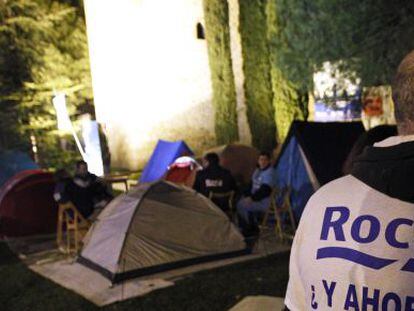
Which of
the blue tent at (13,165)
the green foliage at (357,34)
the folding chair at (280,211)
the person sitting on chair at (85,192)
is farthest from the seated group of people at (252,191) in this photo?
the blue tent at (13,165)

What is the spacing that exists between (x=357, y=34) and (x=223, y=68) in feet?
24.4

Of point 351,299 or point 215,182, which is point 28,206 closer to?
point 215,182

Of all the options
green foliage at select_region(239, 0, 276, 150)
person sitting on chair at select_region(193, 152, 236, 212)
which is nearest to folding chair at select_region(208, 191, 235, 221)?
person sitting on chair at select_region(193, 152, 236, 212)

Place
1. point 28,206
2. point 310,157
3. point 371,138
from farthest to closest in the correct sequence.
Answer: point 28,206 → point 310,157 → point 371,138

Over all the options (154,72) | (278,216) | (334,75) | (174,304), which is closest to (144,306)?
(174,304)

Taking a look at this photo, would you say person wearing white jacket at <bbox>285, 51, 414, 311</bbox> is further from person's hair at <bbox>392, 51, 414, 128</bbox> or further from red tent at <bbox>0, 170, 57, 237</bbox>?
red tent at <bbox>0, 170, 57, 237</bbox>

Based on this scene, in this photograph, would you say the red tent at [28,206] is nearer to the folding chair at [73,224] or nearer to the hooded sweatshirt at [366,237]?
the folding chair at [73,224]

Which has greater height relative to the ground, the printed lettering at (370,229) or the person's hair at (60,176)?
the printed lettering at (370,229)

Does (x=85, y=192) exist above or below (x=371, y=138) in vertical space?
below

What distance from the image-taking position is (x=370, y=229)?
1.16 metres

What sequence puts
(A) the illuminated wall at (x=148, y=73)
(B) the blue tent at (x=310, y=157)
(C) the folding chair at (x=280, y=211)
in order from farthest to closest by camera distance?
(A) the illuminated wall at (x=148, y=73), (B) the blue tent at (x=310, y=157), (C) the folding chair at (x=280, y=211)

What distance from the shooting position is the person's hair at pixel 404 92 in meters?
1.11

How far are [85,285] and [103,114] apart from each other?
11.1 metres

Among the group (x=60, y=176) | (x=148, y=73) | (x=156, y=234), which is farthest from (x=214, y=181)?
(x=148, y=73)
